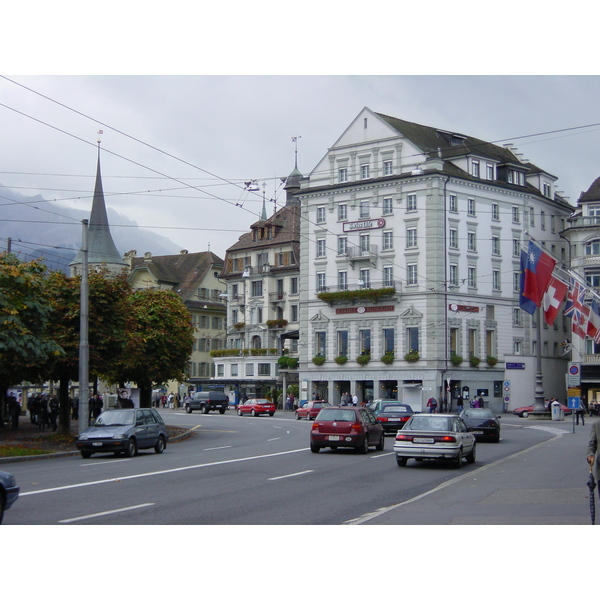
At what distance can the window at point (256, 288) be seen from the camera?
94.6 metres

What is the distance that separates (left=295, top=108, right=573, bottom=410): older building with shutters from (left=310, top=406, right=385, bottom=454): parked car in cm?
4332

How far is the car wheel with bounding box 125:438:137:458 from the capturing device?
27375mm

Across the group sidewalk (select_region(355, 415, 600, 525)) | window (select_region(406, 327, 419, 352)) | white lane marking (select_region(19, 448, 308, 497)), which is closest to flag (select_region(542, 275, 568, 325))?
white lane marking (select_region(19, 448, 308, 497))

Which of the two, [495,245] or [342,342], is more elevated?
[495,245]

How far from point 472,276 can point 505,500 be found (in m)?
61.0

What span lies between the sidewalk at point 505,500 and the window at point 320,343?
55983mm

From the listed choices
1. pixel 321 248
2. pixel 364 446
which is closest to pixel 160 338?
pixel 364 446

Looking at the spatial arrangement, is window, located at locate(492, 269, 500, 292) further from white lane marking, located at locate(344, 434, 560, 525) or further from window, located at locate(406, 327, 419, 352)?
white lane marking, located at locate(344, 434, 560, 525)

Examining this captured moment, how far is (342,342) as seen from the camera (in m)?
78.2

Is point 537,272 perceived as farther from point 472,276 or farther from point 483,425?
point 472,276

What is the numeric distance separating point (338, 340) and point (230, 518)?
65198 mm

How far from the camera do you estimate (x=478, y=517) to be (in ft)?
43.2

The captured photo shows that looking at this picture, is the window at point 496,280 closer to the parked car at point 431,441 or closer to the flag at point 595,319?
the flag at point 595,319

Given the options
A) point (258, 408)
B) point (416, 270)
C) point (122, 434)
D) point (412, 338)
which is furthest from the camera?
point (416, 270)
